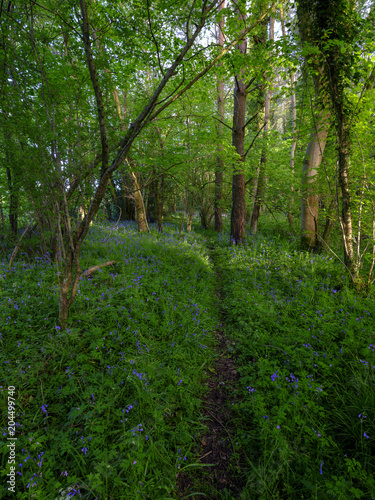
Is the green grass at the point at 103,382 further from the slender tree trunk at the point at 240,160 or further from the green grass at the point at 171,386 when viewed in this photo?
the slender tree trunk at the point at 240,160

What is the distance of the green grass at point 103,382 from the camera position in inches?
76.7

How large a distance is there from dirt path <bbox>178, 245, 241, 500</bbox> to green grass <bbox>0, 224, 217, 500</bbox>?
13cm

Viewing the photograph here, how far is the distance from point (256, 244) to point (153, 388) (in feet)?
22.4

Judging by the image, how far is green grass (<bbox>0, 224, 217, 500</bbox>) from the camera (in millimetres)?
1947

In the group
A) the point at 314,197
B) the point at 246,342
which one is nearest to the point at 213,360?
the point at 246,342

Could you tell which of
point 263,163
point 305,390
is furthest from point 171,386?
point 263,163

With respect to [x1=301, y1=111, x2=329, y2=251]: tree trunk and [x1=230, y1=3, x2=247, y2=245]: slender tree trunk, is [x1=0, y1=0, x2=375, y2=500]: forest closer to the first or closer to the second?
[x1=301, y1=111, x2=329, y2=251]: tree trunk

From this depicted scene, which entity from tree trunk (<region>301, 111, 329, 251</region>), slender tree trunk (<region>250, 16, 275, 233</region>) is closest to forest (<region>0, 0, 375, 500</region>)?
tree trunk (<region>301, 111, 329, 251</region>)

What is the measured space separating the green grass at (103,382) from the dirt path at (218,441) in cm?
13

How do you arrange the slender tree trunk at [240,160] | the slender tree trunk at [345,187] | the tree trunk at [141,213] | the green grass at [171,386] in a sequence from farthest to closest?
the tree trunk at [141,213], the slender tree trunk at [240,160], the slender tree trunk at [345,187], the green grass at [171,386]

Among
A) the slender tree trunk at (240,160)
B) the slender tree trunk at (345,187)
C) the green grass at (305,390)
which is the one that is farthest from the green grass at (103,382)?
the slender tree trunk at (240,160)

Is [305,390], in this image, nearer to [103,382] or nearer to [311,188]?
[103,382]

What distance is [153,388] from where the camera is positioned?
2758 mm

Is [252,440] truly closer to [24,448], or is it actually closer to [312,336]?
[312,336]
